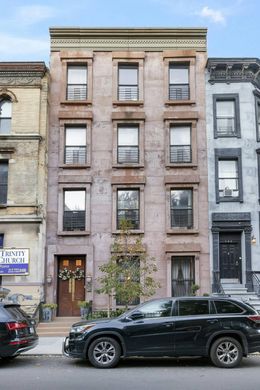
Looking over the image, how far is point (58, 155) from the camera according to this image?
2238cm

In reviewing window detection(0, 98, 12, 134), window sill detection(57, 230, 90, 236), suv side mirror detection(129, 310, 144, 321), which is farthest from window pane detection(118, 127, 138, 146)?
suv side mirror detection(129, 310, 144, 321)

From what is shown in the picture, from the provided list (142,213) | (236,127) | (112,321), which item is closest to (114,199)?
(142,213)

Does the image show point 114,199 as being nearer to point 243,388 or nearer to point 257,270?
point 257,270

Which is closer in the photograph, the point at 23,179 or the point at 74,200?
the point at 23,179

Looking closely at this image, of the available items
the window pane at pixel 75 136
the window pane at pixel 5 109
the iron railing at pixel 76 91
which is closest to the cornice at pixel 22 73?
the window pane at pixel 5 109

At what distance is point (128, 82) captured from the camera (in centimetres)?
2338

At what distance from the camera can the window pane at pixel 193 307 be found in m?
11.7

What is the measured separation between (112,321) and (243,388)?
3.64m

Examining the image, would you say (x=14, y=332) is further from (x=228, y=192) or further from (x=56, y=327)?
(x=228, y=192)

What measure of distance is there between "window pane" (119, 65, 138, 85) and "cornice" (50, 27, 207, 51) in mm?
938

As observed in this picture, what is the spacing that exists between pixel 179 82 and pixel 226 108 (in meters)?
2.66

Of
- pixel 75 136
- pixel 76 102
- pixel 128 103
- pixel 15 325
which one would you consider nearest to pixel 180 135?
pixel 128 103

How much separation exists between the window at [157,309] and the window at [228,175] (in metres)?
10.8

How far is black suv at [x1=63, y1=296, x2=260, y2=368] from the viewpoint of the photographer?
11.2m
